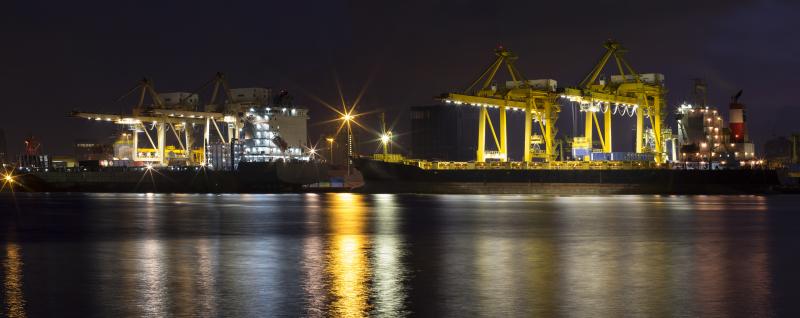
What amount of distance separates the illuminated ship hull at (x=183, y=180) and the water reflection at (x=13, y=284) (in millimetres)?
91787

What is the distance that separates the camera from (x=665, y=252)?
24.2 metres

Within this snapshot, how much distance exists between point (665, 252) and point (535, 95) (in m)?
62.7

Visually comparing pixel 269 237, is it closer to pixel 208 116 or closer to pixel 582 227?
pixel 582 227

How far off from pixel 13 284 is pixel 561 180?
2894 inches

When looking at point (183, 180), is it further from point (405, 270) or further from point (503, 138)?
point (405, 270)

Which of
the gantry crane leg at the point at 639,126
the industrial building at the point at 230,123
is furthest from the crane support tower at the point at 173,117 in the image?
the gantry crane leg at the point at 639,126

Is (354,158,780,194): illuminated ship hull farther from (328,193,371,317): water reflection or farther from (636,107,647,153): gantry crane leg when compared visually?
(328,193,371,317): water reflection

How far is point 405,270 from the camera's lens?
19766 mm

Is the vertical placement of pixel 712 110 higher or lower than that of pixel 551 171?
higher

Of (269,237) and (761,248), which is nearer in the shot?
(761,248)

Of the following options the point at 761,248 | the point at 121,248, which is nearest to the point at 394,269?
the point at 121,248

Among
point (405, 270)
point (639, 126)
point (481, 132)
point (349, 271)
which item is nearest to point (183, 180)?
point (481, 132)

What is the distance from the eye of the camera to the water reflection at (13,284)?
14.4 m

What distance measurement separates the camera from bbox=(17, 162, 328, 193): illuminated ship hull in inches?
4616
